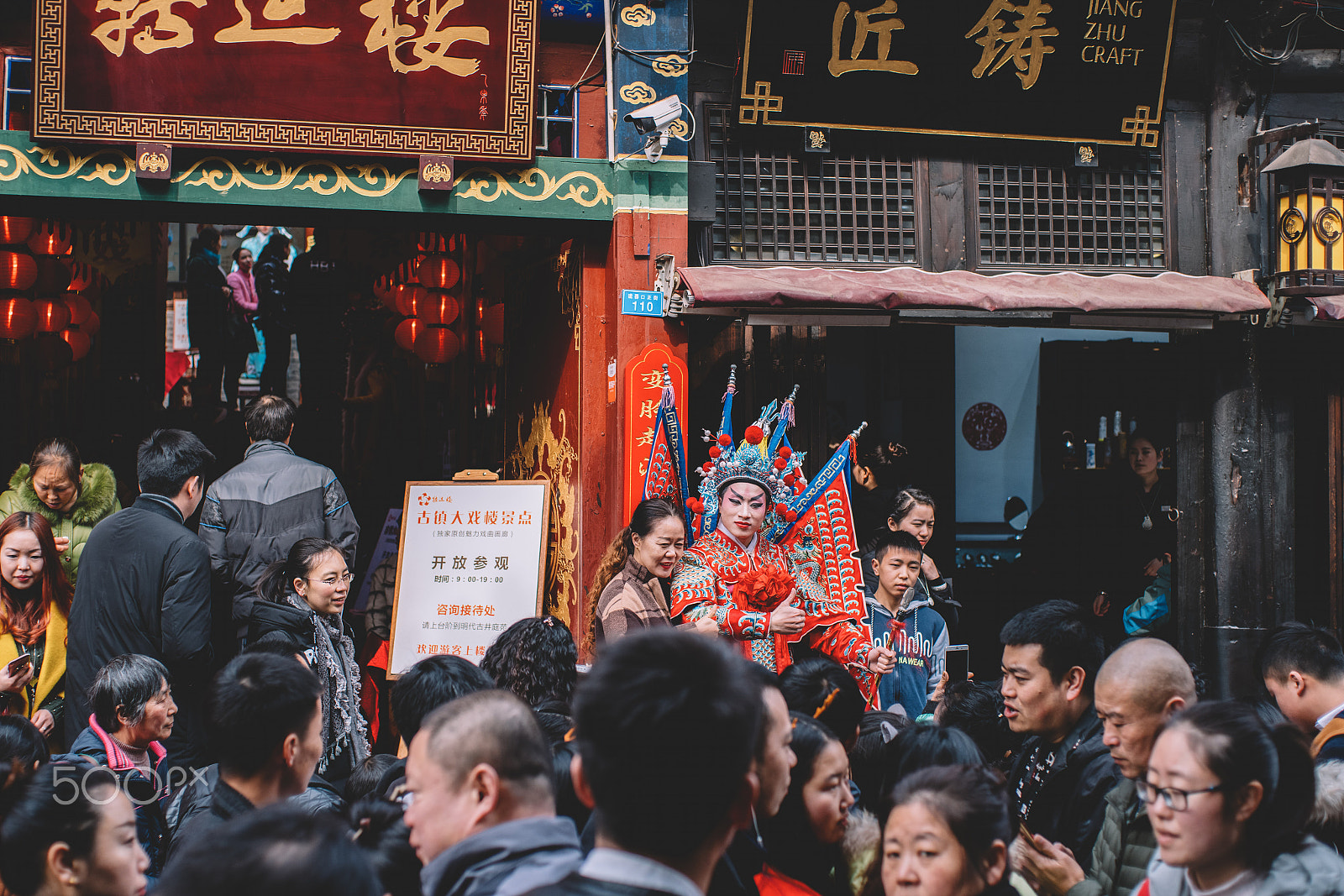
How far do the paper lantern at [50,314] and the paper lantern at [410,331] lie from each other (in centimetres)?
240

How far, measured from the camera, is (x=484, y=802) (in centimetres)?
234

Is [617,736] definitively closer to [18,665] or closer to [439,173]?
[18,665]

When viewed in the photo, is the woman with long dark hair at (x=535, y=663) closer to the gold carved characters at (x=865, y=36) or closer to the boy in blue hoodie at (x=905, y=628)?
the boy in blue hoodie at (x=905, y=628)

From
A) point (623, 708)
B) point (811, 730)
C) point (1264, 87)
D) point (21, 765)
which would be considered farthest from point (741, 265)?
point (623, 708)

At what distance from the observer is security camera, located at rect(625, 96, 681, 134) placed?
6473 mm

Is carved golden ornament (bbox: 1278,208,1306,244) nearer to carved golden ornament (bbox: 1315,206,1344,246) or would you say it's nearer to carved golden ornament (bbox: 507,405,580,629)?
carved golden ornament (bbox: 1315,206,1344,246)

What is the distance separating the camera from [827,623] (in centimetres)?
577

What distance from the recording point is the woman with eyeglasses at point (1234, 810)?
2486 mm

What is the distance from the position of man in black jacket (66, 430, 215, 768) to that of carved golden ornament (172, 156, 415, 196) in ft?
6.34

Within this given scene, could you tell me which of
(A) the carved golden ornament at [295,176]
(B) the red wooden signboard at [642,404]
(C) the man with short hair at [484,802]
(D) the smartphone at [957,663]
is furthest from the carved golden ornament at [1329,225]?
(C) the man with short hair at [484,802]

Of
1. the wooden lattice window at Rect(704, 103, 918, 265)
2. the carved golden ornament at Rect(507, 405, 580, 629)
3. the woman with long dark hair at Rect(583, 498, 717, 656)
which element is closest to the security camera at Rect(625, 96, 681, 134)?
the wooden lattice window at Rect(704, 103, 918, 265)

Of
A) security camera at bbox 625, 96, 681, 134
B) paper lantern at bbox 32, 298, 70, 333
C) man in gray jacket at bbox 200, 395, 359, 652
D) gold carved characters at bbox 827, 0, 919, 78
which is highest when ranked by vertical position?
gold carved characters at bbox 827, 0, 919, 78

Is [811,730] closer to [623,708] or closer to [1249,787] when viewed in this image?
[1249,787]

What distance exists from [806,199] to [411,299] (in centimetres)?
351
